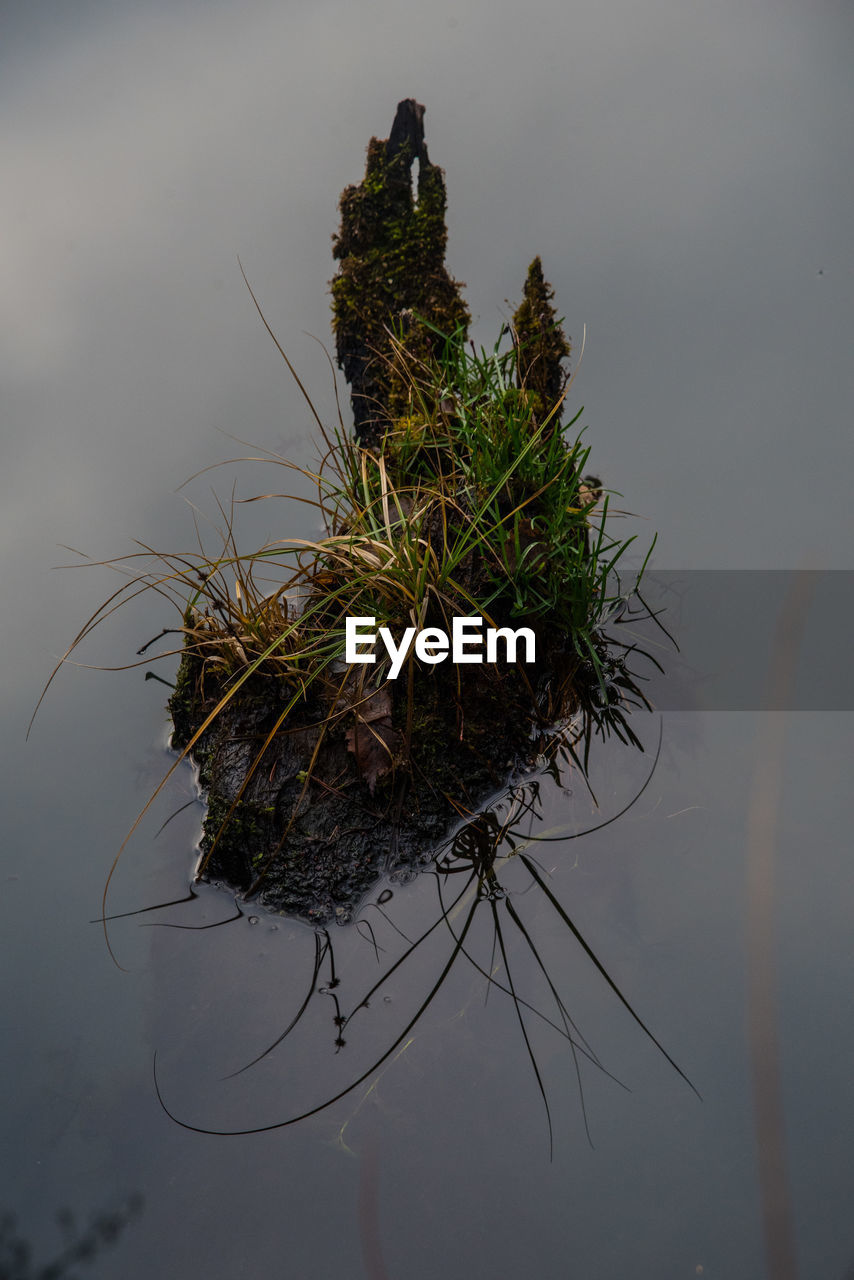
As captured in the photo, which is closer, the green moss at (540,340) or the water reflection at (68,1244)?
the water reflection at (68,1244)

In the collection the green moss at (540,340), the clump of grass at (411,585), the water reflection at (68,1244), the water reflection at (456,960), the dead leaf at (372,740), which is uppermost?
the green moss at (540,340)

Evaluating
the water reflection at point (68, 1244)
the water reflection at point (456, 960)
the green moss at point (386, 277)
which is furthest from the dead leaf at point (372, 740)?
the green moss at point (386, 277)

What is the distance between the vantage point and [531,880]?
3.90 feet

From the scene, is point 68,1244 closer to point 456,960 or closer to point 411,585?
point 456,960

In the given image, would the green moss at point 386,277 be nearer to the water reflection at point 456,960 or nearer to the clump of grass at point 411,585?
the clump of grass at point 411,585

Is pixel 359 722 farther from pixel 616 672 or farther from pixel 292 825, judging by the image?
pixel 616 672

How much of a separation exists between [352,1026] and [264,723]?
52 cm

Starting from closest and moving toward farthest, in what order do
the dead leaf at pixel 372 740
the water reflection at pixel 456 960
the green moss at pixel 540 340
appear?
the water reflection at pixel 456 960 < the dead leaf at pixel 372 740 < the green moss at pixel 540 340

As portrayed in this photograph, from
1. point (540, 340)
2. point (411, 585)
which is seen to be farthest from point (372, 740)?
point (540, 340)

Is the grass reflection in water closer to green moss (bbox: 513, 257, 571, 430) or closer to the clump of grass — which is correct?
the clump of grass

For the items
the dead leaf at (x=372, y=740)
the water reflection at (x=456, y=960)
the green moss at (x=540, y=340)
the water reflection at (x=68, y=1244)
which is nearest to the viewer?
the water reflection at (x=68, y=1244)

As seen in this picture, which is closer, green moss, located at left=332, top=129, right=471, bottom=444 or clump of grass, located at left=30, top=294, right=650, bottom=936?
clump of grass, located at left=30, top=294, right=650, bottom=936

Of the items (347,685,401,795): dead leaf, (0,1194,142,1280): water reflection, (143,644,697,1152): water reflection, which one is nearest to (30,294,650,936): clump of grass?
(347,685,401,795): dead leaf

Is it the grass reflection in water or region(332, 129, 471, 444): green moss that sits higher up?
region(332, 129, 471, 444): green moss
